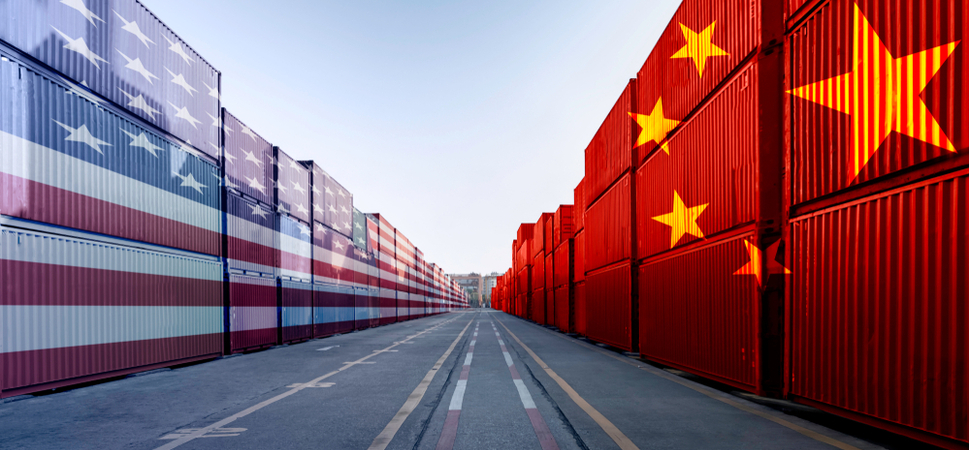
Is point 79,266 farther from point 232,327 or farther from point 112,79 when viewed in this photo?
point 232,327

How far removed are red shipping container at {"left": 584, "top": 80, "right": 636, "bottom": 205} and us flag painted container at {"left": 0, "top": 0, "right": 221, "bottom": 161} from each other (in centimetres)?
1309

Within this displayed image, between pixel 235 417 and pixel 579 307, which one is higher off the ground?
pixel 235 417

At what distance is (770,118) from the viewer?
7.54 m

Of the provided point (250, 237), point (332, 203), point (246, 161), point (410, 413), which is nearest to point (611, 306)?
point (410, 413)

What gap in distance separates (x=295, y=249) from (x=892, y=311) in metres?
21.7

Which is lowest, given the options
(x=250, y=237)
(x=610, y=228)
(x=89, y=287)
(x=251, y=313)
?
(x=251, y=313)

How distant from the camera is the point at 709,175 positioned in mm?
9289

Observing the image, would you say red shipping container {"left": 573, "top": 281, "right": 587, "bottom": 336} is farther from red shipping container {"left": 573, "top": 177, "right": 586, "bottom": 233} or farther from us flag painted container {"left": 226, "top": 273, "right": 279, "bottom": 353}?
us flag painted container {"left": 226, "top": 273, "right": 279, "bottom": 353}

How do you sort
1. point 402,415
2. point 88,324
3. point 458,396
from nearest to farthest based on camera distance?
point 402,415 → point 458,396 → point 88,324

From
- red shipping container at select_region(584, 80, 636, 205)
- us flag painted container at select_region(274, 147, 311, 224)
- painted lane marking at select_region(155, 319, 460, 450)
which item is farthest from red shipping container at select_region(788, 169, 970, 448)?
us flag painted container at select_region(274, 147, 311, 224)

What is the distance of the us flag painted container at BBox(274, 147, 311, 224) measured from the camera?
20891mm

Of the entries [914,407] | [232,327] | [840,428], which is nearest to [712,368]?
[840,428]

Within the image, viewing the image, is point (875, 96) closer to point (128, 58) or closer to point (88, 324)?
point (88, 324)

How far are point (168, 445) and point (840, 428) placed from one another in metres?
7.56
